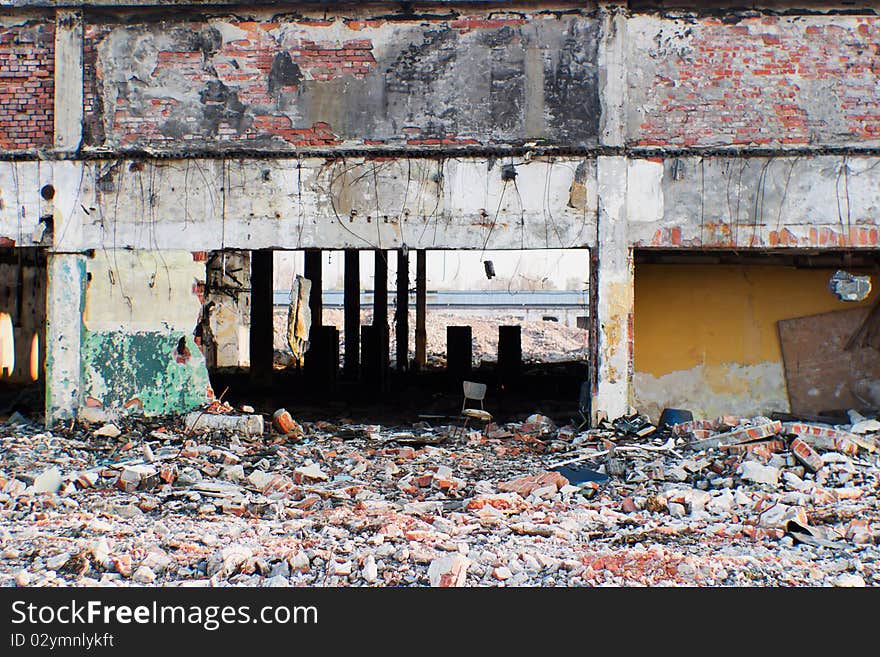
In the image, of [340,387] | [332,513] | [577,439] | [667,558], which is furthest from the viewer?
[340,387]

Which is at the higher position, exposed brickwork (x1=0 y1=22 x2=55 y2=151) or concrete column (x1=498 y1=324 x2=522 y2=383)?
exposed brickwork (x1=0 y1=22 x2=55 y2=151)

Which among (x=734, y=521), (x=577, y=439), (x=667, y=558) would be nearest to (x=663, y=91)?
(x=577, y=439)

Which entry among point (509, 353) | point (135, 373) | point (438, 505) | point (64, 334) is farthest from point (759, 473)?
point (509, 353)

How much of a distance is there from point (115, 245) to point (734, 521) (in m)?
7.72

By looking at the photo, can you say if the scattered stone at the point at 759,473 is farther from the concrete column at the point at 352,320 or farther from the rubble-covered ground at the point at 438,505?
the concrete column at the point at 352,320

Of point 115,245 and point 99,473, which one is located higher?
point 115,245

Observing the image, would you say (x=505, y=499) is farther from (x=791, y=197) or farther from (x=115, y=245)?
(x=115, y=245)

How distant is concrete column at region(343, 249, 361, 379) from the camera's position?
17906 millimetres

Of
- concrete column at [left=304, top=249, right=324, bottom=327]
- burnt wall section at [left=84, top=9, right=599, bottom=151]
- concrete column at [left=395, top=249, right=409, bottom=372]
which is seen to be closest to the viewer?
burnt wall section at [left=84, top=9, right=599, bottom=151]

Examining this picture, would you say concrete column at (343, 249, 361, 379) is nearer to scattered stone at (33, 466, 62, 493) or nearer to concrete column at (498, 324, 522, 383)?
concrete column at (498, 324, 522, 383)

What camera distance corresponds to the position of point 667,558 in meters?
5.50

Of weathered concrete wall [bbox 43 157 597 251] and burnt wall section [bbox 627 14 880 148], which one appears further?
weathered concrete wall [bbox 43 157 597 251]

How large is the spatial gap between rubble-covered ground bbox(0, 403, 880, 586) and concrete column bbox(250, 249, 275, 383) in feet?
18.7

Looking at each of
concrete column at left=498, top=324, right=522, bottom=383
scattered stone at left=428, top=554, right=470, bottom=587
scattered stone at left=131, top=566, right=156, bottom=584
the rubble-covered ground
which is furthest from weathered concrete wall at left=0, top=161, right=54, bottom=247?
concrete column at left=498, top=324, right=522, bottom=383
